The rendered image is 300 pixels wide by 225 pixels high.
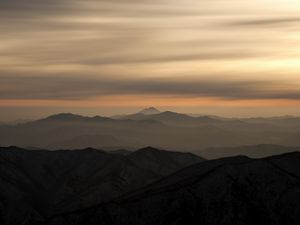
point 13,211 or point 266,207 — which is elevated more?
point 266,207

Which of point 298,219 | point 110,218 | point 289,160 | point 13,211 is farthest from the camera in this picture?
point 13,211

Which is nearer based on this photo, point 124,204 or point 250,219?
point 250,219

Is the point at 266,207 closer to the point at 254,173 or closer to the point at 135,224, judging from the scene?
the point at 254,173

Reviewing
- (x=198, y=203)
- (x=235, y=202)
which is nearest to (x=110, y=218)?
(x=198, y=203)

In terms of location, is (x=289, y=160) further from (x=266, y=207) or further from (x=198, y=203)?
(x=198, y=203)

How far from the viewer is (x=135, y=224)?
12500cm

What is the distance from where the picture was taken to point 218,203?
412 feet

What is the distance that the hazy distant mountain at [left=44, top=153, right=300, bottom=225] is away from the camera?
404 ft

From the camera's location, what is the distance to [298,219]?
12075cm

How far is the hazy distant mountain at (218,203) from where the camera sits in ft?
404

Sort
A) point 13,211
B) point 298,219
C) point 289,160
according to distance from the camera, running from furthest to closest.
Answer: point 13,211, point 289,160, point 298,219

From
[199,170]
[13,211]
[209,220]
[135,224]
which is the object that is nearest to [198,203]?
[209,220]

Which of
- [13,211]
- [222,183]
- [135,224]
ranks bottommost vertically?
[13,211]

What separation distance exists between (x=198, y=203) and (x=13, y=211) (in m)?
85.4
